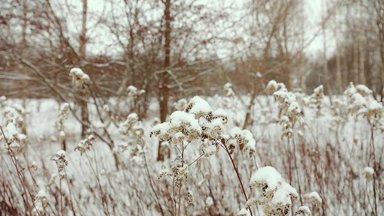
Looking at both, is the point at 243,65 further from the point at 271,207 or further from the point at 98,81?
the point at 271,207

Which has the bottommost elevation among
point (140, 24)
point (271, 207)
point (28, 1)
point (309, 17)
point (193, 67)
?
point (271, 207)

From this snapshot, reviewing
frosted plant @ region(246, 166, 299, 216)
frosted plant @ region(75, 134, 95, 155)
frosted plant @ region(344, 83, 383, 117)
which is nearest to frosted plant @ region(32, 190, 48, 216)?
frosted plant @ region(75, 134, 95, 155)

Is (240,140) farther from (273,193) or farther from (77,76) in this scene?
(77,76)

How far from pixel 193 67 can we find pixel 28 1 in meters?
2.52

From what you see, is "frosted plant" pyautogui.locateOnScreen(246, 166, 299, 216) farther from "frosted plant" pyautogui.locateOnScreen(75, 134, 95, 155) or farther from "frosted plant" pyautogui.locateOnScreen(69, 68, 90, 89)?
"frosted plant" pyautogui.locateOnScreen(69, 68, 90, 89)

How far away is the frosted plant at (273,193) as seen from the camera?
4.75 ft

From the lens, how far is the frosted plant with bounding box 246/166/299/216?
56.9 inches

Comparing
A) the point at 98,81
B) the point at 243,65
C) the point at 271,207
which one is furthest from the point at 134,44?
the point at 271,207

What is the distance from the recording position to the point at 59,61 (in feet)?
20.1

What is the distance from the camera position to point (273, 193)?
146 cm

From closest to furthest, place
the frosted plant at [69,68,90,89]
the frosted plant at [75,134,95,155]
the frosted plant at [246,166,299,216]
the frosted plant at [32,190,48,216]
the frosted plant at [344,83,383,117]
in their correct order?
the frosted plant at [246,166,299,216] < the frosted plant at [32,190,48,216] < the frosted plant at [344,83,383,117] < the frosted plant at [75,134,95,155] < the frosted plant at [69,68,90,89]

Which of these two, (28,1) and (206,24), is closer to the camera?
(28,1)

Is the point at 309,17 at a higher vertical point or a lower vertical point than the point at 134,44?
higher

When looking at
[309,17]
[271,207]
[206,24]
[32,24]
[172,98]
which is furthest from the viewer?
[309,17]
